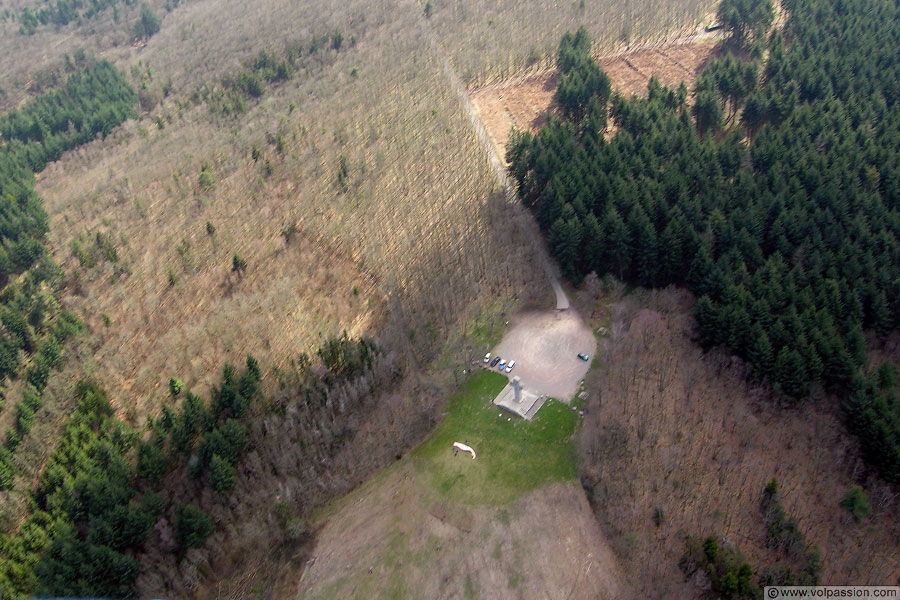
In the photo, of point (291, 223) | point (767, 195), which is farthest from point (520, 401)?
point (291, 223)

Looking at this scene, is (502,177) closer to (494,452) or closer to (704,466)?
(494,452)

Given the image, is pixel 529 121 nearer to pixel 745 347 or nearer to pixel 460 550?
pixel 745 347

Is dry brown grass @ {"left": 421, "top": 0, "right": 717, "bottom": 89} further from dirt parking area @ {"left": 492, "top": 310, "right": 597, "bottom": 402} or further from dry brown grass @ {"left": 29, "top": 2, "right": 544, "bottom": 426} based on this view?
dirt parking area @ {"left": 492, "top": 310, "right": 597, "bottom": 402}

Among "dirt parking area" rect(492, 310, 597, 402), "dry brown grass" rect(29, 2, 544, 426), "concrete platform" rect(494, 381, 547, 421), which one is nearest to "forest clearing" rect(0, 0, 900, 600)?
"dirt parking area" rect(492, 310, 597, 402)

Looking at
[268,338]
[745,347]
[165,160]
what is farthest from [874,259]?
[165,160]

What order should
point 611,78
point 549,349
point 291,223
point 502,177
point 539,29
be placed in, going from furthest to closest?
point 539,29, point 611,78, point 502,177, point 291,223, point 549,349

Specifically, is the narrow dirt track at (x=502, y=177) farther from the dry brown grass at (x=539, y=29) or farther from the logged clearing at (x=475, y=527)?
the logged clearing at (x=475, y=527)

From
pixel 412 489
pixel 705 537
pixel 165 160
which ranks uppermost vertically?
pixel 165 160

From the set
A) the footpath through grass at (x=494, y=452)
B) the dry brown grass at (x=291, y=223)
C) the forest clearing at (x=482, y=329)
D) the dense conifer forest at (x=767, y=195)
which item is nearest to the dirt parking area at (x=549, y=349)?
the forest clearing at (x=482, y=329)
